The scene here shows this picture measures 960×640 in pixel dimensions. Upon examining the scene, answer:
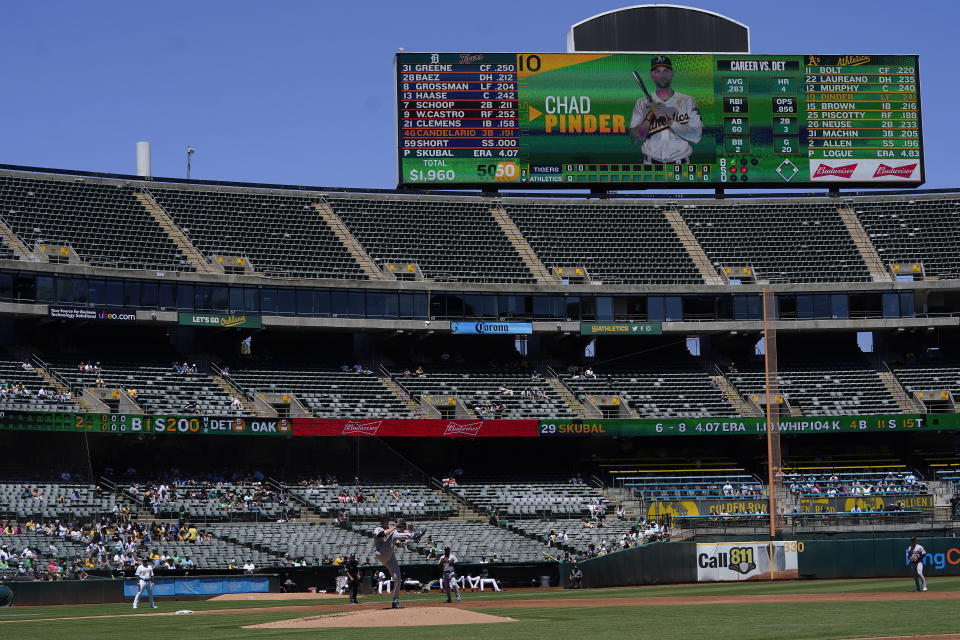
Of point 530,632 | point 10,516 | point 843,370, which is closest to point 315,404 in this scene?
point 10,516

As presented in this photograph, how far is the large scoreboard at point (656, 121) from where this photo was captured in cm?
6384

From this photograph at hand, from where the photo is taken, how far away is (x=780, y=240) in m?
64.9

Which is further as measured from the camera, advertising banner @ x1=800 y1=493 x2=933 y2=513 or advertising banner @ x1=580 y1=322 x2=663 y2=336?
advertising banner @ x1=580 y1=322 x2=663 y2=336

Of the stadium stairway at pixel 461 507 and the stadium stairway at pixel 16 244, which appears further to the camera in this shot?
the stadium stairway at pixel 16 244

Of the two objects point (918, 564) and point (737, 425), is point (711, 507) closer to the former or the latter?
point (737, 425)

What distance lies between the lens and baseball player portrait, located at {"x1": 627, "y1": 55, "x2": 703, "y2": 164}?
64938 mm

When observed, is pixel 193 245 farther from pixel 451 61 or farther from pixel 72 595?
pixel 72 595

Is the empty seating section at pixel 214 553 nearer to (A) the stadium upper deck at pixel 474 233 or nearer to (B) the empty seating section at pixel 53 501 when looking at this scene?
(B) the empty seating section at pixel 53 501

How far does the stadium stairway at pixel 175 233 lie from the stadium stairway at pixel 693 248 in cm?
2356

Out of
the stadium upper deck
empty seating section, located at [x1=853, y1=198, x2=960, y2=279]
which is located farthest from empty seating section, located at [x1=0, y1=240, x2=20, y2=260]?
empty seating section, located at [x1=853, y1=198, x2=960, y2=279]

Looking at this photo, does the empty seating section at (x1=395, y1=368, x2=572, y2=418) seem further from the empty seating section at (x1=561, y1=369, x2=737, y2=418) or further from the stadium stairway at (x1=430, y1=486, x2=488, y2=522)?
the stadium stairway at (x1=430, y1=486, x2=488, y2=522)

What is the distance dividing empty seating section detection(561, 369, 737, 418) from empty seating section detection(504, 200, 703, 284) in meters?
4.62

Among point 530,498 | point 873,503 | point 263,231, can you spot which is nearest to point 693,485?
point 530,498

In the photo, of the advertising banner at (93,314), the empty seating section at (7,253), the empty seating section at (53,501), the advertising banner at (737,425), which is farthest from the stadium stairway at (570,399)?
the empty seating section at (7,253)
